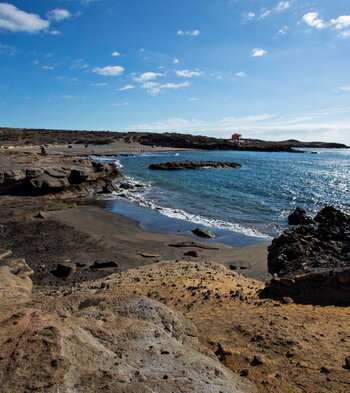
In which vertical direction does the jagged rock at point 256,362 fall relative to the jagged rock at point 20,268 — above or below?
above

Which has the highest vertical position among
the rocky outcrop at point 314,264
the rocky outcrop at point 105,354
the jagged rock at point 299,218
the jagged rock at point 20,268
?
the rocky outcrop at point 105,354

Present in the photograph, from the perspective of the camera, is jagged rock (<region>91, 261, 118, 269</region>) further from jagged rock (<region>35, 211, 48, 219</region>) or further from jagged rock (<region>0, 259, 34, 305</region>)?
jagged rock (<region>35, 211, 48, 219</region>)

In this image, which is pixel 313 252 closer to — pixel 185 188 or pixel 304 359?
pixel 304 359

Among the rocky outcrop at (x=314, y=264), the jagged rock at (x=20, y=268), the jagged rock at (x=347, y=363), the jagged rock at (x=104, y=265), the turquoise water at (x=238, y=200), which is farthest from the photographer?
the turquoise water at (x=238, y=200)

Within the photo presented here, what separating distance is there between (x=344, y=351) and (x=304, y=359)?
2.44 ft

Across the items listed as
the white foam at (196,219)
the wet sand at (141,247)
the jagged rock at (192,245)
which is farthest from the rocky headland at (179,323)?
the white foam at (196,219)

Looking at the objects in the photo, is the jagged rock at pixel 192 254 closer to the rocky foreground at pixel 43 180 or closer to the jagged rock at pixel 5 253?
the jagged rock at pixel 5 253

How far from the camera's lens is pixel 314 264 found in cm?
1133

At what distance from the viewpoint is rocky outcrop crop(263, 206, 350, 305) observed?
328 inches

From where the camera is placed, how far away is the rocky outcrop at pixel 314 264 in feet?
27.4

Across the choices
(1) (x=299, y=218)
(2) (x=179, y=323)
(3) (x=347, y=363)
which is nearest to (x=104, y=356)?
(2) (x=179, y=323)

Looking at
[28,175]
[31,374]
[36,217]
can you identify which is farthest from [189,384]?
[28,175]

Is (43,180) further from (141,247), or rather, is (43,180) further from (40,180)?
(141,247)

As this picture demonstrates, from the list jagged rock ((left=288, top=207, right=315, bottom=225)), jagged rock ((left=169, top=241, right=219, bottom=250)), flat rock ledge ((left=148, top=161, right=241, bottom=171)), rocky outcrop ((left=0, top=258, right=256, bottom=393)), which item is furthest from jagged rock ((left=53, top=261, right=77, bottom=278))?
flat rock ledge ((left=148, top=161, right=241, bottom=171))
